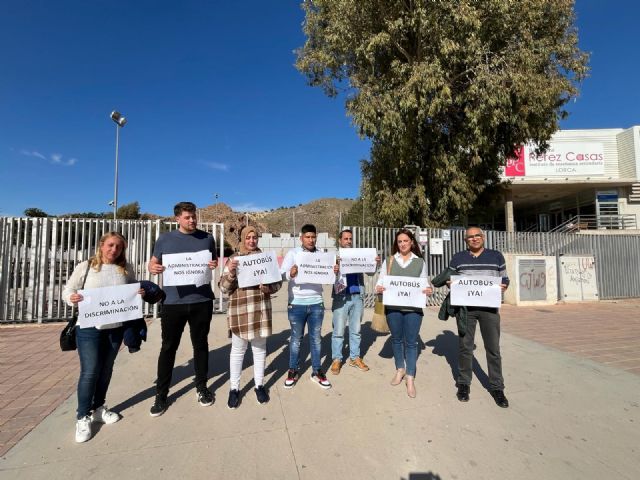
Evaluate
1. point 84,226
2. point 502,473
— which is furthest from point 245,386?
point 84,226

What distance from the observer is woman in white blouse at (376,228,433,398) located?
4004mm

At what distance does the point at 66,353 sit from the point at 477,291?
6.41 meters

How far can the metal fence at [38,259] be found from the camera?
26.1 ft

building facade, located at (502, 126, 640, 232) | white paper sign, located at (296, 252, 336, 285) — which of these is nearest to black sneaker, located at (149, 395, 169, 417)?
white paper sign, located at (296, 252, 336, 285)

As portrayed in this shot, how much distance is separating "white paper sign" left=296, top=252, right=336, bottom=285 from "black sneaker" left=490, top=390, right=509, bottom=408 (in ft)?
7.15

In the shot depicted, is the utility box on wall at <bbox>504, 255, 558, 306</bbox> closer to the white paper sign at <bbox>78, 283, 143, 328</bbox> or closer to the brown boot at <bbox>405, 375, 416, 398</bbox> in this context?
the brown boot at <bbox>405, 375, 416, 398</bbox>

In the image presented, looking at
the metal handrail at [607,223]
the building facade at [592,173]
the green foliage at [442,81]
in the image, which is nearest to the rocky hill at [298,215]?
the building facade at [592,173]

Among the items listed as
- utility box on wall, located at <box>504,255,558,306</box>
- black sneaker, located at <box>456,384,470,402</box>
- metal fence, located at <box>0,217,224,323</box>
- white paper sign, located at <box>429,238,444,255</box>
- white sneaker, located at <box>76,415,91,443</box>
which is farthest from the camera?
white paper sign, located at <box>429,238,444,255</box>

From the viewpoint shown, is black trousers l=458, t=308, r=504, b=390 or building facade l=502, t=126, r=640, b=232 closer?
black trousers l=458, t=308, r=504, b=390

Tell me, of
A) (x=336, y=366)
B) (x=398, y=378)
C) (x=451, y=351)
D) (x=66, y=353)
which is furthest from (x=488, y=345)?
(x=66, y=353)

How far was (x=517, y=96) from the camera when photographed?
11203 mm

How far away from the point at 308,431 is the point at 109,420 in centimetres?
Result: 192

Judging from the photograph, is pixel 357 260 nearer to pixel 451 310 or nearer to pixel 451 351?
pixel 451 310

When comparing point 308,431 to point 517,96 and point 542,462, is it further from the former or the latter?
point 517,96
